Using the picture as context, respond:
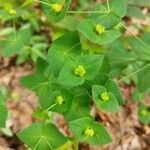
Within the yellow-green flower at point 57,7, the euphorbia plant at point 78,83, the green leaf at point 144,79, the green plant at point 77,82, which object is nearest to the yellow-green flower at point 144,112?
the green leaf at point 144,79

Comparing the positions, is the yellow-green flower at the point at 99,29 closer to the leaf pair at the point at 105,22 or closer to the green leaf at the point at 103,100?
the leaf pair at the point at 105,22

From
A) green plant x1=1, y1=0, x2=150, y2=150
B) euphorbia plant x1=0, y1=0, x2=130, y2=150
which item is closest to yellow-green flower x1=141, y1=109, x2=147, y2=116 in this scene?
green plant x1=1, y1=0, x2=150, y2=150

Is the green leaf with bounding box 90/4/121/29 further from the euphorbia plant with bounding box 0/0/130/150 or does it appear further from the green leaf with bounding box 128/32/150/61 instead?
the green leaf with bounding box 128/32/150/61

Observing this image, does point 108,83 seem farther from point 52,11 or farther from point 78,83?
point 52,11

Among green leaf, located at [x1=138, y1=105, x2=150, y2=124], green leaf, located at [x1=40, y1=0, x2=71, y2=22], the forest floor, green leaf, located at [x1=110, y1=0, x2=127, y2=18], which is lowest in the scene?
the forest floor

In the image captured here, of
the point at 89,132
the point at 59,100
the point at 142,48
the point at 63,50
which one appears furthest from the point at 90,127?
the point at 142,48

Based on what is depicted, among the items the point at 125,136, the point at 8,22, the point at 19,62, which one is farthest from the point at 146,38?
the point at 8,22
